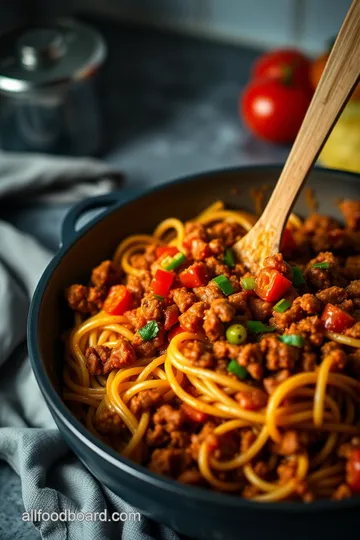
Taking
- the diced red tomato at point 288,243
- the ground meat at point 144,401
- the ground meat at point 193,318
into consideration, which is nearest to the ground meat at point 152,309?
the ground meat at point 193,318

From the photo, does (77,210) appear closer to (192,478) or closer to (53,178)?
(53,178)

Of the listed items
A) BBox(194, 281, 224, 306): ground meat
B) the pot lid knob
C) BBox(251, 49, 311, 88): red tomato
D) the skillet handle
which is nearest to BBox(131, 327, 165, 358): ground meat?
BBox(194, 281, 224, 306): ground meat

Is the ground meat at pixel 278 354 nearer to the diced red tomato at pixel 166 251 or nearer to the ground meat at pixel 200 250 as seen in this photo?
the ground meat at pixel 200 250

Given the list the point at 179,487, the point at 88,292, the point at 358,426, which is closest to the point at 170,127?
the point at 88,292

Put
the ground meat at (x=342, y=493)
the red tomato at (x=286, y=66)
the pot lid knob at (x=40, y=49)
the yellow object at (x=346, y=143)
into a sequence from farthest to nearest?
1. the red tomato at (x=286, y=66)
2. the pot lid knob at (x=40, y=49)
3. the yellow object at (x=346, y=143)
4. the ground meat at (x=342, y=493)

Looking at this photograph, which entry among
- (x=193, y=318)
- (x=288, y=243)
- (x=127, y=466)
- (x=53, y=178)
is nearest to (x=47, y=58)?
(x=53, y=178)
